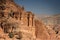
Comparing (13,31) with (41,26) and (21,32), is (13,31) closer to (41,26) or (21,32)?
(21,32)

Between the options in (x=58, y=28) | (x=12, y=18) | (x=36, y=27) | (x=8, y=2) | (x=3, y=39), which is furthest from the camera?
(x=58, y=28)

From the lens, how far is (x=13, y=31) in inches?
792

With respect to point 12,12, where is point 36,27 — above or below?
below

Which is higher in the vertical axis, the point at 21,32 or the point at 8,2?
the point at 8,2

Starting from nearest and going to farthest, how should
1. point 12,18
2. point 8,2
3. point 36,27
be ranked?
1. point 12,18
2. point 8,2
3. point 36,27

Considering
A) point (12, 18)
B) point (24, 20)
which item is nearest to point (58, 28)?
point (24, 20)

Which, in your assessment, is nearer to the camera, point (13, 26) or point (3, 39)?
point (3, 39)

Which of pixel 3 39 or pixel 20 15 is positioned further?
pixel 20 15

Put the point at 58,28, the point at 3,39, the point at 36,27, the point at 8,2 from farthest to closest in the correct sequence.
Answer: the point at 58,28 < the point at 36,27 < the point at 8,2 < the point at 3,39

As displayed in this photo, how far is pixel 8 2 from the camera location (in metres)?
23.2

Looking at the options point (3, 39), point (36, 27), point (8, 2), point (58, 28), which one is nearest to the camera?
point (3, 39)

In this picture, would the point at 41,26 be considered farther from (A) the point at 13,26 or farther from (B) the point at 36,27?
(A) the point at 13,26

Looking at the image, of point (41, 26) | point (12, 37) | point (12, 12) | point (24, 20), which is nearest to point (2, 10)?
point (12, 12)

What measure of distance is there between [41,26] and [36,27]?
3.52ft
